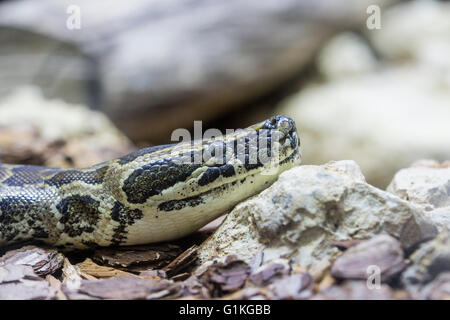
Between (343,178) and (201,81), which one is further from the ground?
(201,81)

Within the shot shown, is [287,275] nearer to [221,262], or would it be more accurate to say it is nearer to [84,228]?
[221,262]

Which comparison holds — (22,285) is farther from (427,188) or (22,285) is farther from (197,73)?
(197,73)

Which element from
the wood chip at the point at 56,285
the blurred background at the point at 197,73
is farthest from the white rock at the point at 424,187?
the blurred background at the point at 197,73

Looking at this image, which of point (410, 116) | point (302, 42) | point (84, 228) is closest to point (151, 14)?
point (302, 42)

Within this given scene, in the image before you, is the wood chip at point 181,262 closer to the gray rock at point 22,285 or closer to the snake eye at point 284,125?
the gray rock at point 22,285
